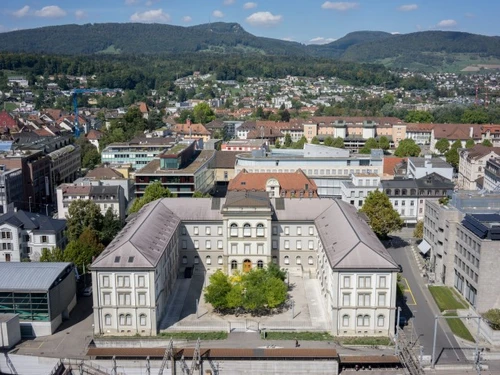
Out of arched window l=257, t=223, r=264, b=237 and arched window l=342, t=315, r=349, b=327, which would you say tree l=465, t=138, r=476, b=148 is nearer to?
arched window l=257, t=223, r=264, b=237

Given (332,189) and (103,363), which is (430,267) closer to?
(332,189)

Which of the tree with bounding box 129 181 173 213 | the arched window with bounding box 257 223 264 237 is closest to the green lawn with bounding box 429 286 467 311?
the arched window with bounding box 257 223 264 237

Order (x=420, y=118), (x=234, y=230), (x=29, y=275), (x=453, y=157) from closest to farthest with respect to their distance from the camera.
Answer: (x=29, y=275), (x=234, y=230), (x=453, y=157), (x=420, y=118)

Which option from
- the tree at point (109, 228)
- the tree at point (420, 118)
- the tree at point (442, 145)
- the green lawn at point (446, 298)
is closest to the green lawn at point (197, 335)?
the green lawn at point (446, 298)

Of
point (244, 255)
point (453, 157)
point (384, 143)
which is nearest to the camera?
point (244, 255)

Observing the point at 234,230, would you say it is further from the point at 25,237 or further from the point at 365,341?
the point at 25,237

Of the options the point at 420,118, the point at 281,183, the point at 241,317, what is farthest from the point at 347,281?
the point at 420,118

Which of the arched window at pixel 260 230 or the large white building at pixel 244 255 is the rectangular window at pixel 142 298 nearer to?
the large white building at pixel 244 255

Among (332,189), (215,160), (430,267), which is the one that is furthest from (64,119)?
(430,267)
